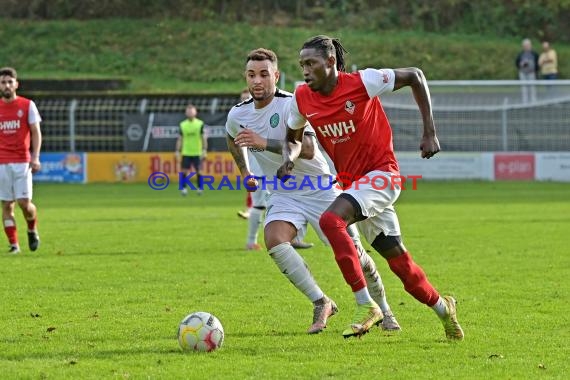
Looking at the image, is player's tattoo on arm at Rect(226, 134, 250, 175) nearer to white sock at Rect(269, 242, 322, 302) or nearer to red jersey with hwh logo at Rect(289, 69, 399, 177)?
white sock at Rect(269, 242, 322, 302)

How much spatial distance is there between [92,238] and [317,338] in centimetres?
926

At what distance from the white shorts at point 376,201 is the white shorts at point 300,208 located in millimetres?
808

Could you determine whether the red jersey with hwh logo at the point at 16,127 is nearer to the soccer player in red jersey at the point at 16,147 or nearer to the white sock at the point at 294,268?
the soccer player in red jersey at the point at 16,147

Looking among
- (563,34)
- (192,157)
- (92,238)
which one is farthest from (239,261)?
(563,34)

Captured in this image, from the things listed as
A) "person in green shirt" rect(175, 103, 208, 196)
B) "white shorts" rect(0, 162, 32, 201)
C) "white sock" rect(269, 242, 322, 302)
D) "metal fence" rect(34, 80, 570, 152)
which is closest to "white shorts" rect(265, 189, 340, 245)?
"white sock" rect(269, 242, 322, 302)

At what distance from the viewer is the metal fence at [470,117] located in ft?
102

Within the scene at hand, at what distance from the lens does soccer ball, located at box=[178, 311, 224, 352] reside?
766 centimetres

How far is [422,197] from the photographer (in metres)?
26.0

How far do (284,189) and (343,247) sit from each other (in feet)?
4.50

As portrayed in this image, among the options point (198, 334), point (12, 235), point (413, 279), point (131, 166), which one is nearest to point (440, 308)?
point (413, 279)

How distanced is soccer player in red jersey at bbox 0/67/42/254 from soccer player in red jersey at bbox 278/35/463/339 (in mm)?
7051

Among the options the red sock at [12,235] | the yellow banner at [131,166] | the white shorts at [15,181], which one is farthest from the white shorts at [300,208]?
the yellow banner at [131,166]

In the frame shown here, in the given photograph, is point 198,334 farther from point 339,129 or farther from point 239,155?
point 239,155

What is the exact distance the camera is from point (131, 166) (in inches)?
1314
